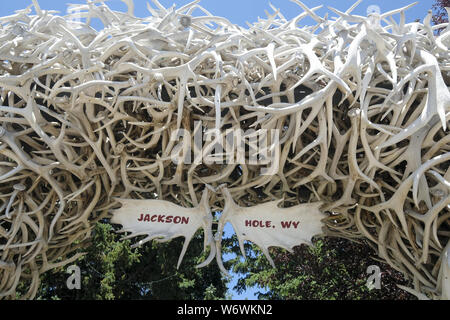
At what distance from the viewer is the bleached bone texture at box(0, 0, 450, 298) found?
4.09 meters

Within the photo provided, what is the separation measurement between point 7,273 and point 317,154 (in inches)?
103

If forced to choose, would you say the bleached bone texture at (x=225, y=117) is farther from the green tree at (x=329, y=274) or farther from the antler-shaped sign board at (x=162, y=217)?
the green tree at (x=329, y=274)

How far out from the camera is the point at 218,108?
12.9 ft

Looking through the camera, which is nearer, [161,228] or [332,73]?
[332,73]

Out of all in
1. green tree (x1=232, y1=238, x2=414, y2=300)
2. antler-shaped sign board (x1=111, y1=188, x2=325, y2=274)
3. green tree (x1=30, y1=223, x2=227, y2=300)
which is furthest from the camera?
green tree (x1=30, y1=223, x2=227, y2=300)

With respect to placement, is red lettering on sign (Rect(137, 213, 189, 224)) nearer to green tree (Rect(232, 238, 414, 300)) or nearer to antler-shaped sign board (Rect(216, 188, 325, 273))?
antler-shaped sign board (Rect(216, 188, 325, 273))

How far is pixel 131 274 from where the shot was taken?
10.4 metres

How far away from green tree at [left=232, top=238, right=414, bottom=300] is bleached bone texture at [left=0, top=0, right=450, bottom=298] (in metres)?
3.18

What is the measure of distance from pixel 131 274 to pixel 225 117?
6808 millimetres

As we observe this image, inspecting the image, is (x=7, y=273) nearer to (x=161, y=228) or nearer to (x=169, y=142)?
(x=161, y=228)

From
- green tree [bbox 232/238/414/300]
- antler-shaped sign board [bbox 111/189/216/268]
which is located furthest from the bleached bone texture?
green tree [bbox 232/238/414/300]

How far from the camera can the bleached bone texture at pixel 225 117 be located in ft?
13.4

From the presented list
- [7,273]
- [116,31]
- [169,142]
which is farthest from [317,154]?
[7,273]

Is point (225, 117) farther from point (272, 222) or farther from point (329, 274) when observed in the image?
point (329, 274)
